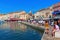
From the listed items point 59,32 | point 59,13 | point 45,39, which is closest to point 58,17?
point 59,13

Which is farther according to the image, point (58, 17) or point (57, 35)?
point (58, 17)

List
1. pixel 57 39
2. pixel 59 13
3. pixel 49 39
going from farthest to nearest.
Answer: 1. pixel 59 13
2. pixel 49 39
3. pixel 57 39

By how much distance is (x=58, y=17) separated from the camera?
70.1ft

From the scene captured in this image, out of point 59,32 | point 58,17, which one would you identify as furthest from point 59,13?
point 59,32

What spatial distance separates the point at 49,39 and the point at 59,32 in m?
2.12

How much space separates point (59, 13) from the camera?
20906 mm

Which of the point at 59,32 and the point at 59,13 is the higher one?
the point at 59,13

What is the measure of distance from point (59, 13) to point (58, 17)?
0.63m

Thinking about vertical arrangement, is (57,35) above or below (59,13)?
below

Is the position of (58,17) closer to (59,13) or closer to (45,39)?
(59,13)

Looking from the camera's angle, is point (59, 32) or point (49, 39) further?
point (49, 39)

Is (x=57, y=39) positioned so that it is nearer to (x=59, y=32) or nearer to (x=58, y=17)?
(x=59, y=32)

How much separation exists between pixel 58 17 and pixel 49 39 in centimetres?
549

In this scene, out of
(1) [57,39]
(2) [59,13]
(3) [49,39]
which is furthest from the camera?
(2) [59,13]
